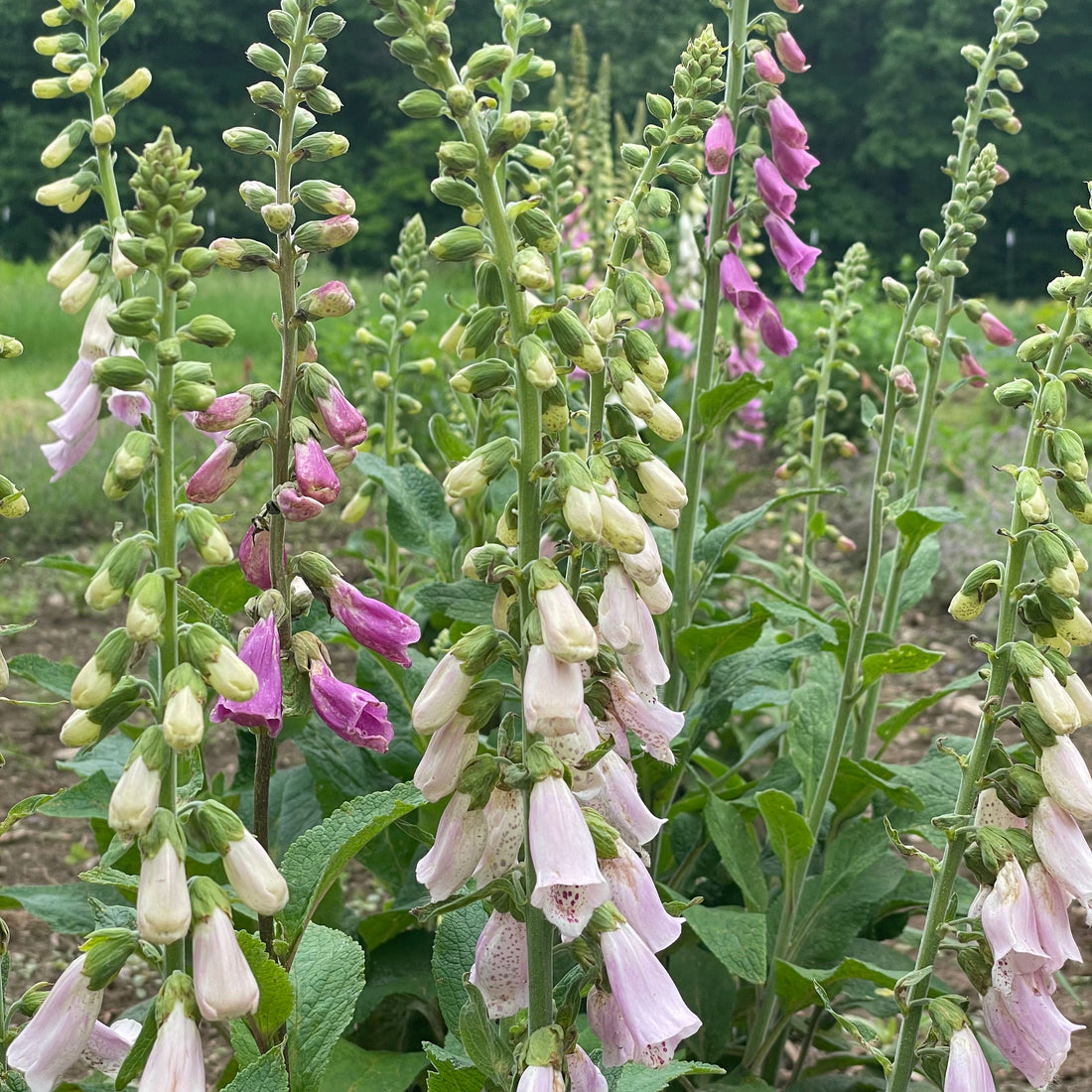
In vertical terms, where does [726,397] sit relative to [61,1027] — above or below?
above

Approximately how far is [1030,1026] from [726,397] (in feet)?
4.65

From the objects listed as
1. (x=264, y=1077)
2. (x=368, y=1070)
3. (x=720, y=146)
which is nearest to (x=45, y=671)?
(x=368, y=1070)

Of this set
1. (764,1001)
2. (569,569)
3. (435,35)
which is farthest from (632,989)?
(764,1001)

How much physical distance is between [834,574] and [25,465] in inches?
189

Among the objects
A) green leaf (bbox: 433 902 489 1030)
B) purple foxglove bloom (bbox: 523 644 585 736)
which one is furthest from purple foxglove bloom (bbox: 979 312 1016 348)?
purple foxglove bloom (bbox: 523 644 585 736)

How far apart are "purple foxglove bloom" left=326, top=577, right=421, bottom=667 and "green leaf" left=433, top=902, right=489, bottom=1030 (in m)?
0.38

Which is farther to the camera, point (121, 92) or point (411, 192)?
point (411, 192)

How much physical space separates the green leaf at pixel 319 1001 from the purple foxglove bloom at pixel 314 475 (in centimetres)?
59

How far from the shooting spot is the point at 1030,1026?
1610 millimetres

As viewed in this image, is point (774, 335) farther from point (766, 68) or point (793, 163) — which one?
point (766, 68)

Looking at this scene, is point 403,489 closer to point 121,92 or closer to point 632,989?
point 121,92

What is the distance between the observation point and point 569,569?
152cm

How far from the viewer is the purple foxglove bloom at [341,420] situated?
5.57ft

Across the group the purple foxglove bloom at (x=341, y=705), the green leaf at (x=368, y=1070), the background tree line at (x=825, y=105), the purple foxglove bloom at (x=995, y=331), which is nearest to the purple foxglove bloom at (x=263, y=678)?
the purple foxglove bloom at (x=341, y=705)
